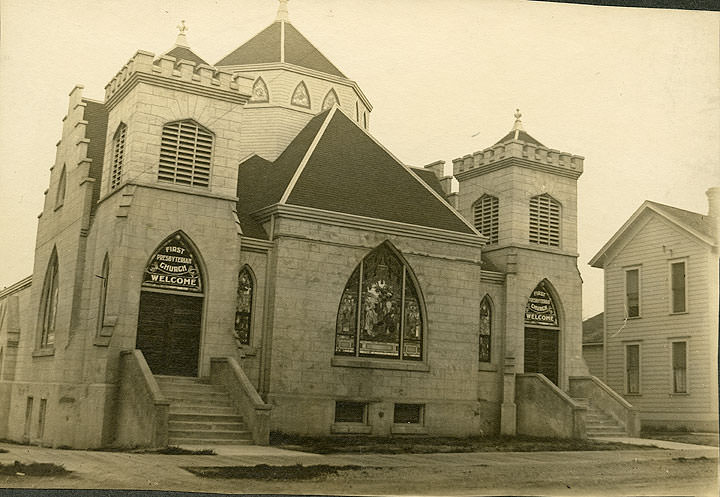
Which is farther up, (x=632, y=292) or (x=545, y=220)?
(x=545, y=220)

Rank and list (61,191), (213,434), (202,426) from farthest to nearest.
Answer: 1. (61,191)
2. (202,426)
3. (213,434)

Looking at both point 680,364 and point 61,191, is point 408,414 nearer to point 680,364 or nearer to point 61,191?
point 680,364

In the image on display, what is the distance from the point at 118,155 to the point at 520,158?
19.2 ft

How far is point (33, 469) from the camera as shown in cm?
932

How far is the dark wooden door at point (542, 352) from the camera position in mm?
14141

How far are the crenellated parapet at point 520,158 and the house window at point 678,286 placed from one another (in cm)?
194

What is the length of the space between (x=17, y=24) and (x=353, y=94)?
433 cm

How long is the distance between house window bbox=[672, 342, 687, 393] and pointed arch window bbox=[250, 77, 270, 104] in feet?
24.1

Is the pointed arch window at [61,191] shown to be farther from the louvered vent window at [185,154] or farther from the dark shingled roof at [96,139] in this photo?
the louvered vent window at [185,154]

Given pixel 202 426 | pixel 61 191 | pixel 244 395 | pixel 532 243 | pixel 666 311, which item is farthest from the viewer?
pixel 532 243

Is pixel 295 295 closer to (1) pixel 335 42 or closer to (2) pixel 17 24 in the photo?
(1) pixel 335 42

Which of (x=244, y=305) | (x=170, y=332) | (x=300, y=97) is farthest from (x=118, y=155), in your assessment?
(x=300, y=97)

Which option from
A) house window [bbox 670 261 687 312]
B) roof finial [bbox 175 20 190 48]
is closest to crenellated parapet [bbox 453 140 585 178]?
house window [bbox 670 261 687 312]

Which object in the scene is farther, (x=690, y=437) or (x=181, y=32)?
(x=690, y=437)
